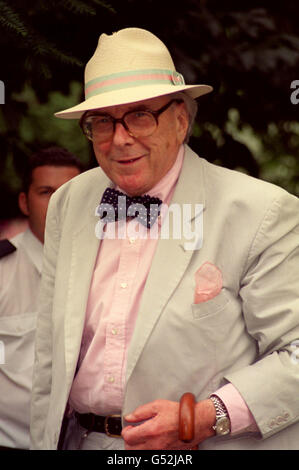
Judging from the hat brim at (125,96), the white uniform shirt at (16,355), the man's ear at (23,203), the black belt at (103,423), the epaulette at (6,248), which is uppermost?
the hat brim at (125,96)

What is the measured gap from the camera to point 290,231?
2.34m

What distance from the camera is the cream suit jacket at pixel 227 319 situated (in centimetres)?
229

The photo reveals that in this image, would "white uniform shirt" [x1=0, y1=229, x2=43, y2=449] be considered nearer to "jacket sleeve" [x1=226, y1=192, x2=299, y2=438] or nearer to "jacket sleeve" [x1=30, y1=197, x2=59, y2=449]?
"jacket sleeve" [x1=30, y1=197, x2=59, y2=449]

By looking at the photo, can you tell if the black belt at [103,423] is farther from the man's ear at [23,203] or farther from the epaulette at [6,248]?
the man's ear at [23,203]

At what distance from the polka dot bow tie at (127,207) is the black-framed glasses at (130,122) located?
0.70ft

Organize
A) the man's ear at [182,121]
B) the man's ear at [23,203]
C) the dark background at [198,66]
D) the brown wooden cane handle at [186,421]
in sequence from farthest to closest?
the man's ear at [23,203] < the dark background at [198,66] < the man's ear at [182,121] < the brown wooden cane handle at [186,421]

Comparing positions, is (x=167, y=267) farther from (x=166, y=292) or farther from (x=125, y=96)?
(x=125, y=96)

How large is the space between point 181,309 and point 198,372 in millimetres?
198

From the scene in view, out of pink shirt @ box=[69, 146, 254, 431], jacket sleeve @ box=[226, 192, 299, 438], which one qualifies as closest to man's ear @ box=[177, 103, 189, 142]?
pink shirt @ box=[69, 146, 254, 431]

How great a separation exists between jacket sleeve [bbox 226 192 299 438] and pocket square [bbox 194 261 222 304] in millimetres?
81

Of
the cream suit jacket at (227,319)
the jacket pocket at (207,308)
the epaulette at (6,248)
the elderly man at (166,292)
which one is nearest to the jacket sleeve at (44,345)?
the elderly man at (166,292)

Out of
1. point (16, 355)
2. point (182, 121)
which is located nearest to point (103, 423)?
point (182, 121)

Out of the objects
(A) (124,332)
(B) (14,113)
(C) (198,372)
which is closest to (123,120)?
(A) (124,332)

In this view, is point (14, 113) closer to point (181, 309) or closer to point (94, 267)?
point (94, 267)
